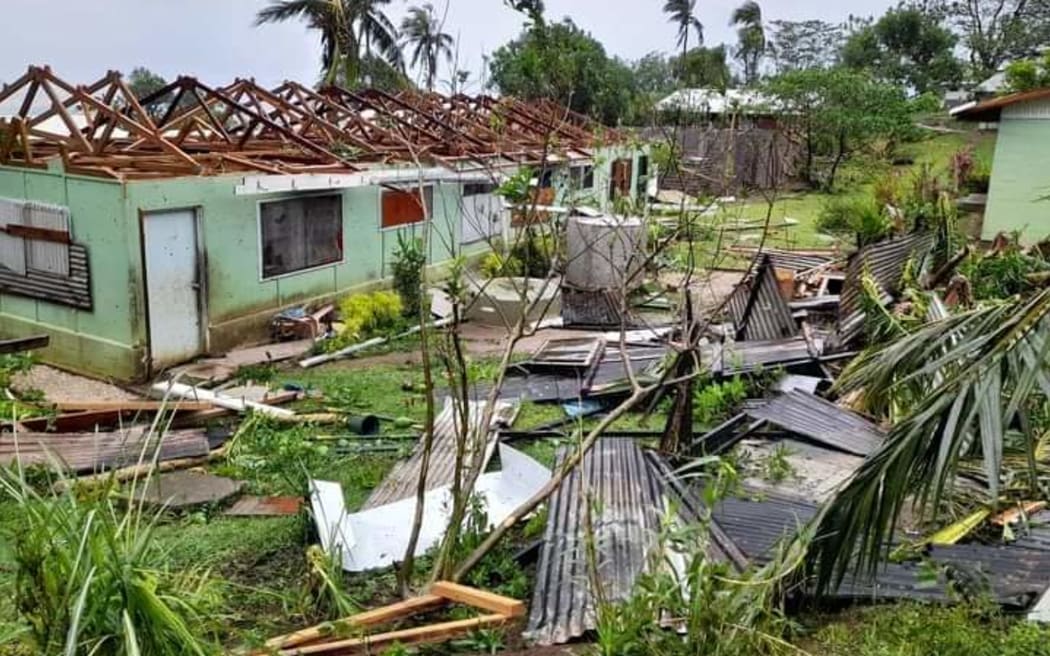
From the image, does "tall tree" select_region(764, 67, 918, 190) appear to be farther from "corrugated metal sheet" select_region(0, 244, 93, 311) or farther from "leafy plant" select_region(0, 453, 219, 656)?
"leafy plant" select_region(0, 453, 219, 656)

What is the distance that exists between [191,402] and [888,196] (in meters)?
14.4

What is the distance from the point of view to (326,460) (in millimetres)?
7375

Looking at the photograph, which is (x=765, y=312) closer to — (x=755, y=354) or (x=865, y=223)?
(x=755, y=354)

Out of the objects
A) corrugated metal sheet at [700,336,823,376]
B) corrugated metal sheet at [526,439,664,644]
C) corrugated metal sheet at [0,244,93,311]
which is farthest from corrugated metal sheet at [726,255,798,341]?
corrugated metal sheet at [0,244,93,311]

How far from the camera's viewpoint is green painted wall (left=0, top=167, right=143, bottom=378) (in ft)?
31.3

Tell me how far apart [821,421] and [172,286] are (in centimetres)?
767

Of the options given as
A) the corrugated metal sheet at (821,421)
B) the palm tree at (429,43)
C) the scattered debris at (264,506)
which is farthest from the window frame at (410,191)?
the palm tree at (429,43)

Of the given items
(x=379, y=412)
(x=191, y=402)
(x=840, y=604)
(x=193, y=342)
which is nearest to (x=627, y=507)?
(x=840, y=604)

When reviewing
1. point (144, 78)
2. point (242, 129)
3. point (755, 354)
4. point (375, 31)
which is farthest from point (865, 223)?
point (144, 78)

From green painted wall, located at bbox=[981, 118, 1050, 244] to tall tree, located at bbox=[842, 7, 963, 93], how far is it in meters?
23.7

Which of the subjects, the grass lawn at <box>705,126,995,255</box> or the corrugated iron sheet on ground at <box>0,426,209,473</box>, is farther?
the grass lawn at <box>705,126,995,255</box>

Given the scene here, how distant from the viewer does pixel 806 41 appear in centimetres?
5012

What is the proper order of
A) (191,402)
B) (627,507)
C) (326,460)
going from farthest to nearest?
(191,402) < (326,460) < (627,507)

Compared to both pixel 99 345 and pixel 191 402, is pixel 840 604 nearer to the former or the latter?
pixel 191 402
